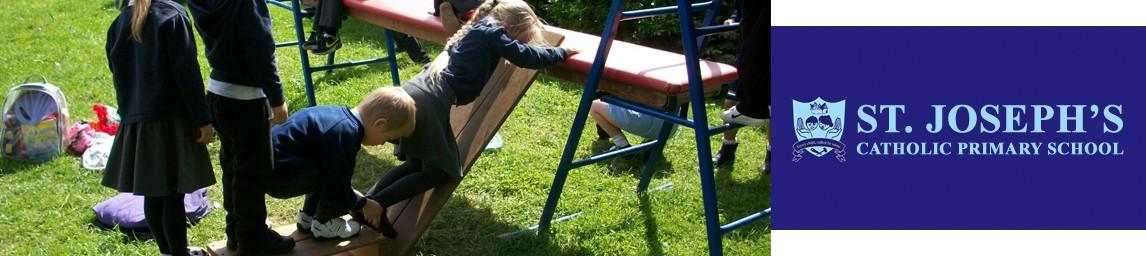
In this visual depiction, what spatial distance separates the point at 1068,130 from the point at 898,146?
46cm

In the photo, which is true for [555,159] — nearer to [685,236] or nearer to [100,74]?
[685,236]

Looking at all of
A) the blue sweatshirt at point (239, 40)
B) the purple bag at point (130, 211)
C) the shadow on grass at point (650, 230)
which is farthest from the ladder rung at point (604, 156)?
the purple bag at point (130, 211)

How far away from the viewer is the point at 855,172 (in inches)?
126

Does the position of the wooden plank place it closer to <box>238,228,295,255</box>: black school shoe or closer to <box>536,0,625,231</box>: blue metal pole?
<box>238,228,295,255</box>: black school shoe

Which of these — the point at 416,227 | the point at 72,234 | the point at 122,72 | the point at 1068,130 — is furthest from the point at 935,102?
the point at 72,234

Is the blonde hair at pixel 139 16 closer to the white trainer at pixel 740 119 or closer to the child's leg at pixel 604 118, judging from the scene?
the white trainer at pixel 740 119

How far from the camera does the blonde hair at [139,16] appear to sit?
3455 mm

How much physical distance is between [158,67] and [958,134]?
96.7 inches

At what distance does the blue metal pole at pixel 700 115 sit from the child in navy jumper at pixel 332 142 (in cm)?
101

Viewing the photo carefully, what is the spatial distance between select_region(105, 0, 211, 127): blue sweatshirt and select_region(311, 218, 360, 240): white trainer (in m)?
0.65

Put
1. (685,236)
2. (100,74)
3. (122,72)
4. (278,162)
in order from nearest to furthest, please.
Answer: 1. (122,72)
2. (278,162)
3. (685,236)
4. (100,74)

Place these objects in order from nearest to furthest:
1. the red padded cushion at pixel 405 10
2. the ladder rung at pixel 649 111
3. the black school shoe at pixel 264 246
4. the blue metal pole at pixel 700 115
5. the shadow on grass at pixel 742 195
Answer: the blue metal pole at pixel 700 115 < the ladder rung at pixel 649 111 < the black school shoe at pixel 264 246 < the shadow on grass at pixel 742 195 < the red padded cushion at pixel 405 10

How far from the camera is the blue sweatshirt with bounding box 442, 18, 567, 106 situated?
416 centimetres

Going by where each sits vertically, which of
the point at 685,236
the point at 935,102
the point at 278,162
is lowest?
the point at 685,236
